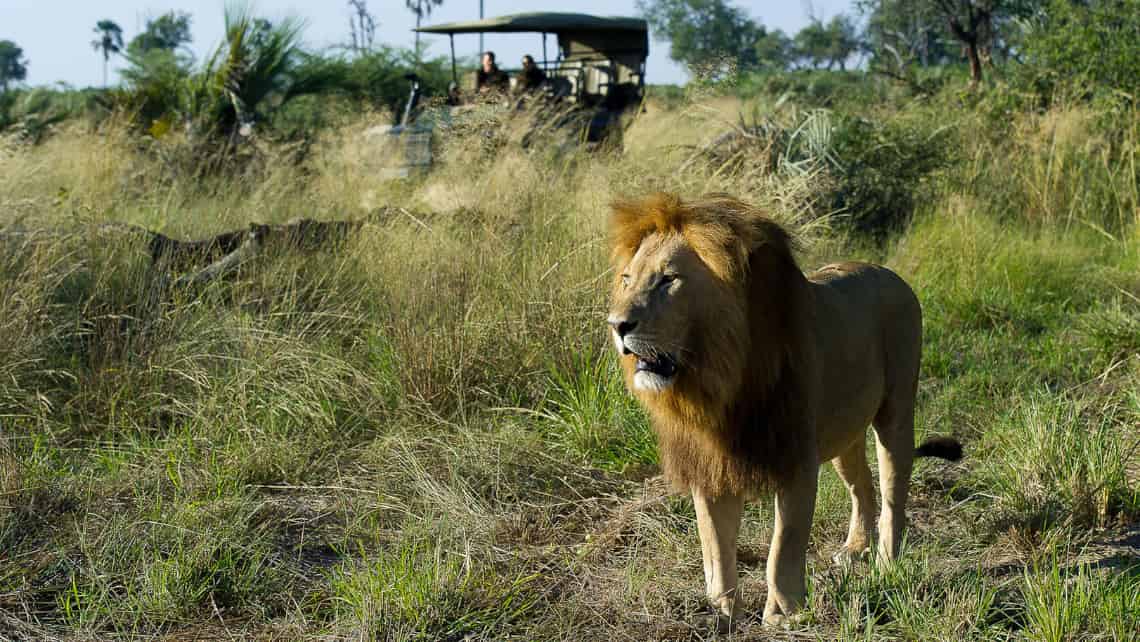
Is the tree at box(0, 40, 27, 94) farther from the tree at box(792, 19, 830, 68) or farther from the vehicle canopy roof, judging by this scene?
the vehicle canopy roof

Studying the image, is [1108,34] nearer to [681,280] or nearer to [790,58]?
[681,280]

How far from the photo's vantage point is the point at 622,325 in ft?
9.07

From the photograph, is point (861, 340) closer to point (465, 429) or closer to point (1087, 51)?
point (465, 429)

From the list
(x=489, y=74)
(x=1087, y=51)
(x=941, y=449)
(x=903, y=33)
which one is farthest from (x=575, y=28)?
(x=903, y=33)

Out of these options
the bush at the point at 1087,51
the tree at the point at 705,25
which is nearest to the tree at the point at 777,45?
the tree at the point at 705,25

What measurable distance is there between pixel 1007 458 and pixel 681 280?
227 cm

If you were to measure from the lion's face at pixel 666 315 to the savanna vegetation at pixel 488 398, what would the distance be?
35.9 inches

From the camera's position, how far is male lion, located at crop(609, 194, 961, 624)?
284 centimetres

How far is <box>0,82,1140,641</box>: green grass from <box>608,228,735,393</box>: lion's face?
90cm

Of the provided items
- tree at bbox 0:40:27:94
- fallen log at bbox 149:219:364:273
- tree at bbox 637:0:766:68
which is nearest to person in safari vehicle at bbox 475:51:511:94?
fallen log at bbox 149:219:364:273

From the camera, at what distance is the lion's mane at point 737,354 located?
2857mm

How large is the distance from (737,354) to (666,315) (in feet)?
0.76

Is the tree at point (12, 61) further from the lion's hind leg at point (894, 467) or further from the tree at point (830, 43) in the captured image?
the lion's hind leg at point (894, 467)

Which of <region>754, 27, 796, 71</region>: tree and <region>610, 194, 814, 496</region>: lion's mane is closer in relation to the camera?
<region>610, 194, 814, 496</region>: lion's mane
